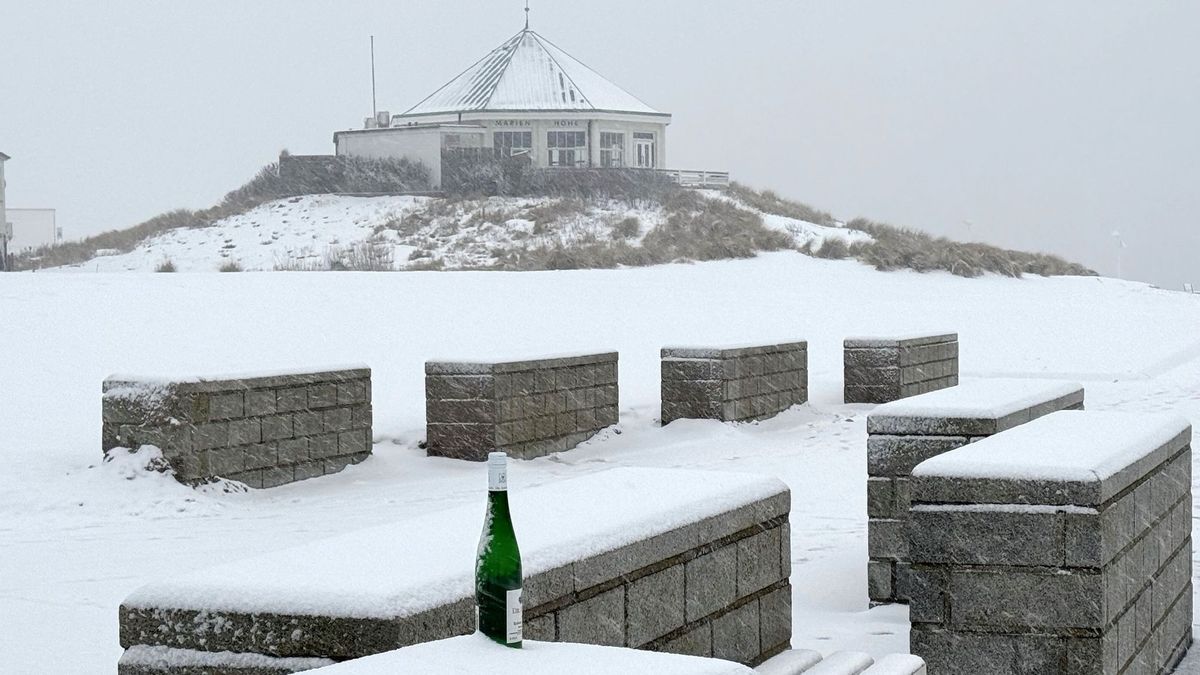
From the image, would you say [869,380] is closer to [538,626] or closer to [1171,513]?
[1171,513]

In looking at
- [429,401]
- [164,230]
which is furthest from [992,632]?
[164,230]

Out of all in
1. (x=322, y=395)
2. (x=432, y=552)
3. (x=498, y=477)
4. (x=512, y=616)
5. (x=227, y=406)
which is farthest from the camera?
(x=322, y=395)

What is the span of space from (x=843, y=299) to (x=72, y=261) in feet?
81.0

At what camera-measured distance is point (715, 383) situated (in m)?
17.5

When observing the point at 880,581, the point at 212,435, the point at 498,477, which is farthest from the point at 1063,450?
the point at 212,435

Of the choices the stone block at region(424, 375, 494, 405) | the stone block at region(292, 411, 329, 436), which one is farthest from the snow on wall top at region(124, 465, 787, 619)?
the stone block at region(424, 375, 494, 405)

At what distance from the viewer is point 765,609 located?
19.7ft

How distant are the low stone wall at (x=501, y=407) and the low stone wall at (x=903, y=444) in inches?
249

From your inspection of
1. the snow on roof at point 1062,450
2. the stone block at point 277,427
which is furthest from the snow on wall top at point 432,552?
the stone block at point 277,427

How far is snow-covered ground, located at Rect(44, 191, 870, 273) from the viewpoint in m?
42.7

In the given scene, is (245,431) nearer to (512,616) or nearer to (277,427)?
(277,427)

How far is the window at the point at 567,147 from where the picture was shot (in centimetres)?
6053

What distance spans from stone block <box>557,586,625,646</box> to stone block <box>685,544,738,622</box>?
18.8 inches

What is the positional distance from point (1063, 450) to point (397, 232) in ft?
138
